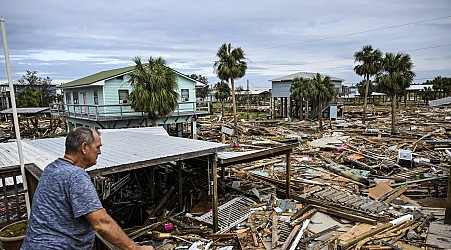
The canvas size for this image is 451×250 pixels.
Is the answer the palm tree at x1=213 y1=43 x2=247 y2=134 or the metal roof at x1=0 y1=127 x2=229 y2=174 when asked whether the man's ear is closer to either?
the metal roof at x1=0 y1=127 x2=229 y2=174

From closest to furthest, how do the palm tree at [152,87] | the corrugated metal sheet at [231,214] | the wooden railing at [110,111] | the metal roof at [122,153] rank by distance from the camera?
the metal roof at [122,153] < the corrugated metal sheet at [231,214] < the palm tree at [152,87] < the wooden railing at [110,111]

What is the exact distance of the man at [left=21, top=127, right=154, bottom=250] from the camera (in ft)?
7.17

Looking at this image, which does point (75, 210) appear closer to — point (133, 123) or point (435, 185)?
point (435, 185)

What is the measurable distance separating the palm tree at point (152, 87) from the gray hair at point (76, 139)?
1713 cm

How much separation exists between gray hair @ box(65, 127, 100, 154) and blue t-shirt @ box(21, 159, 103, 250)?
0.12 metres

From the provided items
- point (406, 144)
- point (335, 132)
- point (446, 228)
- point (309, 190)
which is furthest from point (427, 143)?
point (446, 228)

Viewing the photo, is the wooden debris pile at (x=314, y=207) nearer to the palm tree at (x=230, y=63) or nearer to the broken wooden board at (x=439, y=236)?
the broken wooden board at (x=439, y=236)

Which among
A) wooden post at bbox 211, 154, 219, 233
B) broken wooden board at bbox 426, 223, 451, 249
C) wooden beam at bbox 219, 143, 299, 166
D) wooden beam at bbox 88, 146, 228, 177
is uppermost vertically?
wooden beam at bbox 88, 146, 228, 177

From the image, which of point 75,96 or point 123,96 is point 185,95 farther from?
point 75,96

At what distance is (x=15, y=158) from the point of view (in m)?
6.38

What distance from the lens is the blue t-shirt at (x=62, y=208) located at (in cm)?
220

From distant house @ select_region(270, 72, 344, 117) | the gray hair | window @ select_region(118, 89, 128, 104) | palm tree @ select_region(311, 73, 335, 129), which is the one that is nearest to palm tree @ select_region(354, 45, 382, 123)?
palm tree @ select_region(311, 73, 335, 129)

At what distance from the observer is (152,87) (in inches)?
763

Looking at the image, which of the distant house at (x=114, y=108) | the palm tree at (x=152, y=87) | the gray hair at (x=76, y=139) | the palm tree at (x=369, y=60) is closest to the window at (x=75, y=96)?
the distant house at (x=114, y=108)
